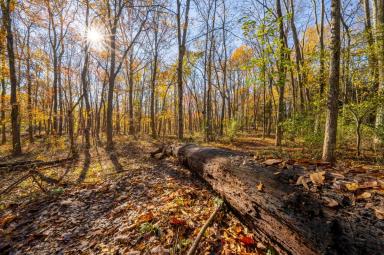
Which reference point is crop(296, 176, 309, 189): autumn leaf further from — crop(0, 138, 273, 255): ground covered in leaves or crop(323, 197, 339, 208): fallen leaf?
crop(0, 138, 273, 255): ground covered in leaves

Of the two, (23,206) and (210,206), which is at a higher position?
(210,206)

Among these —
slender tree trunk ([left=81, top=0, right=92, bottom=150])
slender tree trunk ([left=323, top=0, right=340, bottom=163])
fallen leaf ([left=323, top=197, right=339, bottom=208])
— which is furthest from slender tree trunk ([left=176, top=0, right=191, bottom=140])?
fallen leaf ([left=323, top=197, right=339, bottom=208])

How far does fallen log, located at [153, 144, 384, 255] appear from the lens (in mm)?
1780

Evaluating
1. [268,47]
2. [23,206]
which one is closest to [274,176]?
[23,206]

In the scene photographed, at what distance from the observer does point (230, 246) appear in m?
2.74

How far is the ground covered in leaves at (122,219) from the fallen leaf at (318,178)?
112cm

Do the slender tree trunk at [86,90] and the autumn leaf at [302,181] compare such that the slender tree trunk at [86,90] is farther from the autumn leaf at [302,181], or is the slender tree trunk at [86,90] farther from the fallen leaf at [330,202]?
the fallen leaf at [330,202]

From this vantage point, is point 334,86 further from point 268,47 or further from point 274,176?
point 274,176

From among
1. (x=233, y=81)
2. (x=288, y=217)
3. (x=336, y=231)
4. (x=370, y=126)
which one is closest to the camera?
(x=336, y=231)

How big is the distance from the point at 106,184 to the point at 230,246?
4.21 metres

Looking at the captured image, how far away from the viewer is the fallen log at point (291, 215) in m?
1.78

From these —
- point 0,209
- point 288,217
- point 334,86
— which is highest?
point 334,86

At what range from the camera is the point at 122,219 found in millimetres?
A: 3643

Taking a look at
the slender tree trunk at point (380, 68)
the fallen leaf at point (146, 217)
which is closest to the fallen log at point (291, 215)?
the fallen leaf at point (146, 217)
